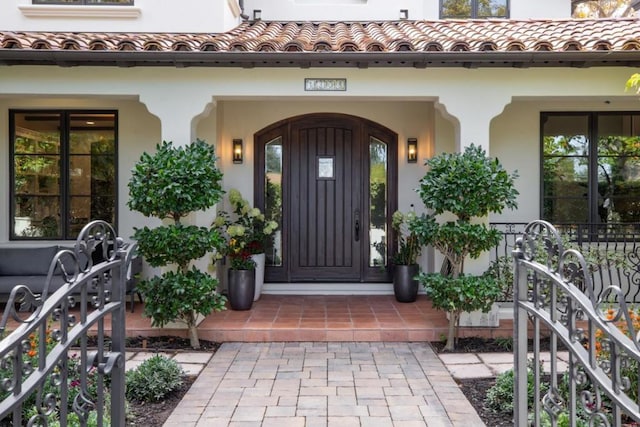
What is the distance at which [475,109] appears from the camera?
596cm

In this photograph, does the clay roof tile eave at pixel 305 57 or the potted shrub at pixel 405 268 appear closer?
the clay roof tile eave at pixel 305 57

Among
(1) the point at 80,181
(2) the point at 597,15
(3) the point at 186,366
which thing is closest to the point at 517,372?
(3) the point at 186,366

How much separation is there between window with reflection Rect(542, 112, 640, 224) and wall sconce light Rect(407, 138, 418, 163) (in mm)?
1893

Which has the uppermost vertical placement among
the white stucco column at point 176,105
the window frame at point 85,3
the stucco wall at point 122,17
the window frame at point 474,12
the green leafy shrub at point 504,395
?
the window frame at point 474,12

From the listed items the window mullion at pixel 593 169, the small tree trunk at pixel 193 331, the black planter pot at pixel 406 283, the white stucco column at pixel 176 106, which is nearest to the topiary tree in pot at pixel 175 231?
the small tree trunk at pixel 193 331

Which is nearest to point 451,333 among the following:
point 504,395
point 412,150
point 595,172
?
point 504,395

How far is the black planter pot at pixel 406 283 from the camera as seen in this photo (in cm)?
725

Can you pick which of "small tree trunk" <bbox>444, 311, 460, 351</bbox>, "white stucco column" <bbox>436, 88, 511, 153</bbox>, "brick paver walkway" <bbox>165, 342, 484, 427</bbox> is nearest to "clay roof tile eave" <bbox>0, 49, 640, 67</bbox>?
"white stucco column" <bbox>436, 88, 511, 153</bbox>

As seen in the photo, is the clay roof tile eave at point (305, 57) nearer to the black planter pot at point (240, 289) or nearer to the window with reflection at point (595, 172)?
the window with reflection at point (595, 172)

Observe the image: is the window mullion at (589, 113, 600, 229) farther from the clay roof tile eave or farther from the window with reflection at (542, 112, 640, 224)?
the clay roof tile eave

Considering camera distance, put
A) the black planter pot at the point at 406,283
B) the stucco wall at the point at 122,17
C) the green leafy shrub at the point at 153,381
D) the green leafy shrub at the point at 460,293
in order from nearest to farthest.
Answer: the green leafy shrub at the point at 153,381 < the green leafy shrub at the point at 460,293 < the stucco wall at the point at 122,17 < the black planter pot at the point at 406,283

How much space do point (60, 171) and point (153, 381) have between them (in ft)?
15.2

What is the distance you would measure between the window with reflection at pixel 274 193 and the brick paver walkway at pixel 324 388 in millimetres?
2485

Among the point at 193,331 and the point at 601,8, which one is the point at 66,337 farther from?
the point at 601,8
